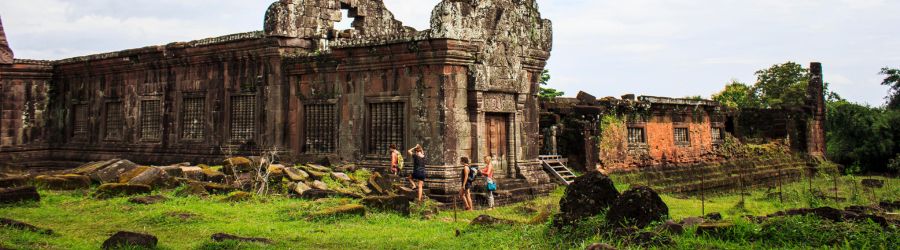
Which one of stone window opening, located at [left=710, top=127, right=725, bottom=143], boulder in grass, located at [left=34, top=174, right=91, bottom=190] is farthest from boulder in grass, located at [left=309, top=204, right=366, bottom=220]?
stone window opening, located at [left=710, top=127, right=725, bottom=143]

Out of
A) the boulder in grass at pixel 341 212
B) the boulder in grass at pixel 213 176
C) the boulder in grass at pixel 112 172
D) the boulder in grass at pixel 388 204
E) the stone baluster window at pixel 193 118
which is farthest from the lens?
the stone baluster window at pixel 193 118

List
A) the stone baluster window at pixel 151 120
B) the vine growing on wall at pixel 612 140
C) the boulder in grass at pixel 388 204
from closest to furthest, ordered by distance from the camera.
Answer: the boulder in grass at pixel 388 204 → the vine growing on wall at pixel 612 140 → the stone baluster window at pixel 151 120

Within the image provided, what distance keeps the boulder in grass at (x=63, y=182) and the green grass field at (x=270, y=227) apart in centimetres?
52

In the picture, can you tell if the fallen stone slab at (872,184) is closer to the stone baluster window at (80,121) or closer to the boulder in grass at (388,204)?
the boulder in grass at (388,204)

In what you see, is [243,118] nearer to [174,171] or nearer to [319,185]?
[174,171]

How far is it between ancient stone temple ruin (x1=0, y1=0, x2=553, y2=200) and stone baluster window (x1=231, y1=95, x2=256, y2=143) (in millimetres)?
33

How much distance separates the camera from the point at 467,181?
12117mm

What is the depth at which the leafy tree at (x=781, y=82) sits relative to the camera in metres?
41.4

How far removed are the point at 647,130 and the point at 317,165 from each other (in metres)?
9.88

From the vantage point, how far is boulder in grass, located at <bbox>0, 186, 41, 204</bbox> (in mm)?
10500

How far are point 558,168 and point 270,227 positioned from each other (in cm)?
927

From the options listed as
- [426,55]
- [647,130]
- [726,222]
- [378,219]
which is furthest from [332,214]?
[647,130]

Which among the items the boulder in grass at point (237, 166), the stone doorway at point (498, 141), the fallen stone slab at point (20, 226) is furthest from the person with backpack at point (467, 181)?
the fallen stone slab at point (20, 226)

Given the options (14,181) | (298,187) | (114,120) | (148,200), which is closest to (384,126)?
(298,187)
